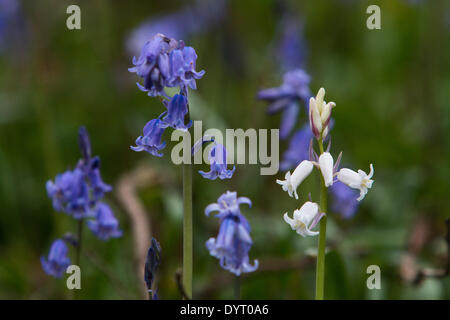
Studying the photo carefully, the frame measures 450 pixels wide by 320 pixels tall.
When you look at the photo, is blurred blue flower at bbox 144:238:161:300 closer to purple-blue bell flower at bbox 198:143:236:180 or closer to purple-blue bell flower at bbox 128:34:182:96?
purple-blue bell flower at bbox 198:143:236:180

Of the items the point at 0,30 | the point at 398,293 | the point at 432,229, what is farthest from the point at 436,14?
the point at 0,30

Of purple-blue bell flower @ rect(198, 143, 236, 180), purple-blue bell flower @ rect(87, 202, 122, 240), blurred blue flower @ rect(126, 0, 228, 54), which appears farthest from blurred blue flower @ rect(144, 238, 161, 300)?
blurred blue flower @ rect(126, 0, 228, 54)

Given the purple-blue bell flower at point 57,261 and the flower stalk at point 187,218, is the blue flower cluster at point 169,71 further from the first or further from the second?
the purple-blue bell flower at point 57,261

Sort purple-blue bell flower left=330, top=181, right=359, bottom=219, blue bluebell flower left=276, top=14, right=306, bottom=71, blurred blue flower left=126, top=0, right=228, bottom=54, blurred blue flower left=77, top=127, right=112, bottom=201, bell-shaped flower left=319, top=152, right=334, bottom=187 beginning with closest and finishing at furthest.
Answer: bell-shaped flower left=319, top=152, right=334, bottom=187
blurred blue flower left=77, top=127, right=112, bottom=201
purple-blue bell flower left=330, top=181, right=359, bottom=219
blue bluebell flower left=276, top=14, right=306, bottom=71
blurred blue flower left=126, top=0, right=228, bottom=54

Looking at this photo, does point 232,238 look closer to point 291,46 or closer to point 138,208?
point 138,208

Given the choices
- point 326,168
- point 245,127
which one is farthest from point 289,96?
point 245,127
